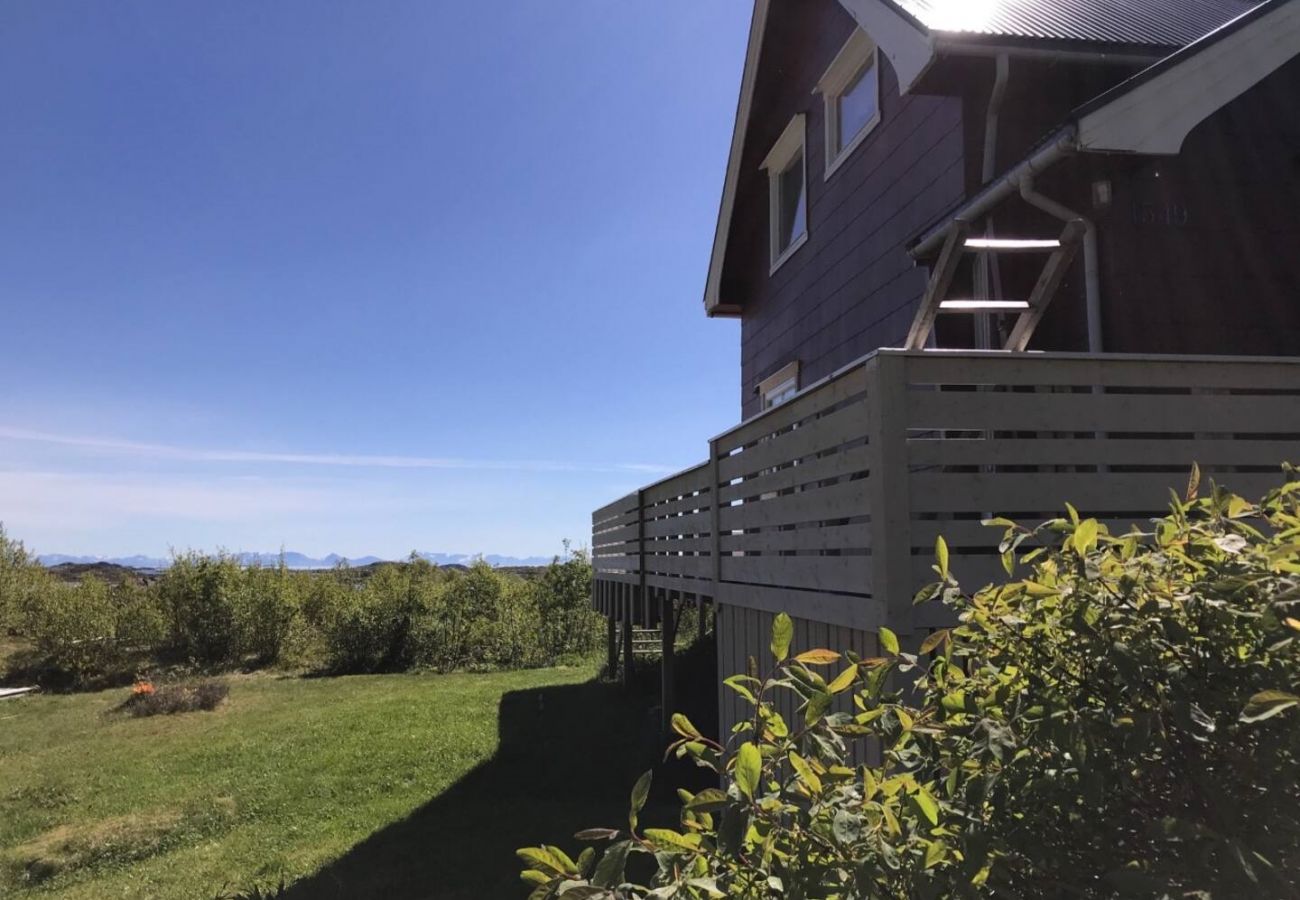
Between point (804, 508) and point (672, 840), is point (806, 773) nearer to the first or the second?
point (672, 840)

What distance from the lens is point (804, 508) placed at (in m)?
4.09

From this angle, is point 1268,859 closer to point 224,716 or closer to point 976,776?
point 976,776

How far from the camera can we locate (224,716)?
46.3 feet

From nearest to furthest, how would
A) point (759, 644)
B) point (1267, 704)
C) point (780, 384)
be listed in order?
point (1267, 704)
point (759, 644)
point (780, 384)

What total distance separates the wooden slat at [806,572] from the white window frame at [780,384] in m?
3.24

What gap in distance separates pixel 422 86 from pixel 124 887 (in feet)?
32.5

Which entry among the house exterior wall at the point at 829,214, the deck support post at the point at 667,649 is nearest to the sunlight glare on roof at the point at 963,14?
the house exterior wall at the point at 829,214

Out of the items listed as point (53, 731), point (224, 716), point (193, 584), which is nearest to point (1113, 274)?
point (224, 716)

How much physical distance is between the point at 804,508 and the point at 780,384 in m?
5.02

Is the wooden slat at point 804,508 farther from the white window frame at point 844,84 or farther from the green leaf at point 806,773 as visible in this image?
the white window frame at point 844,84

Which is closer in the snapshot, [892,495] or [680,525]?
[892,495]

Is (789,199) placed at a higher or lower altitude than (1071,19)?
higher

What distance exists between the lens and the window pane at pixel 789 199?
8.98 meters

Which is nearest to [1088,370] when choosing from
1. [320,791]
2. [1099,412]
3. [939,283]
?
[1099,412]
